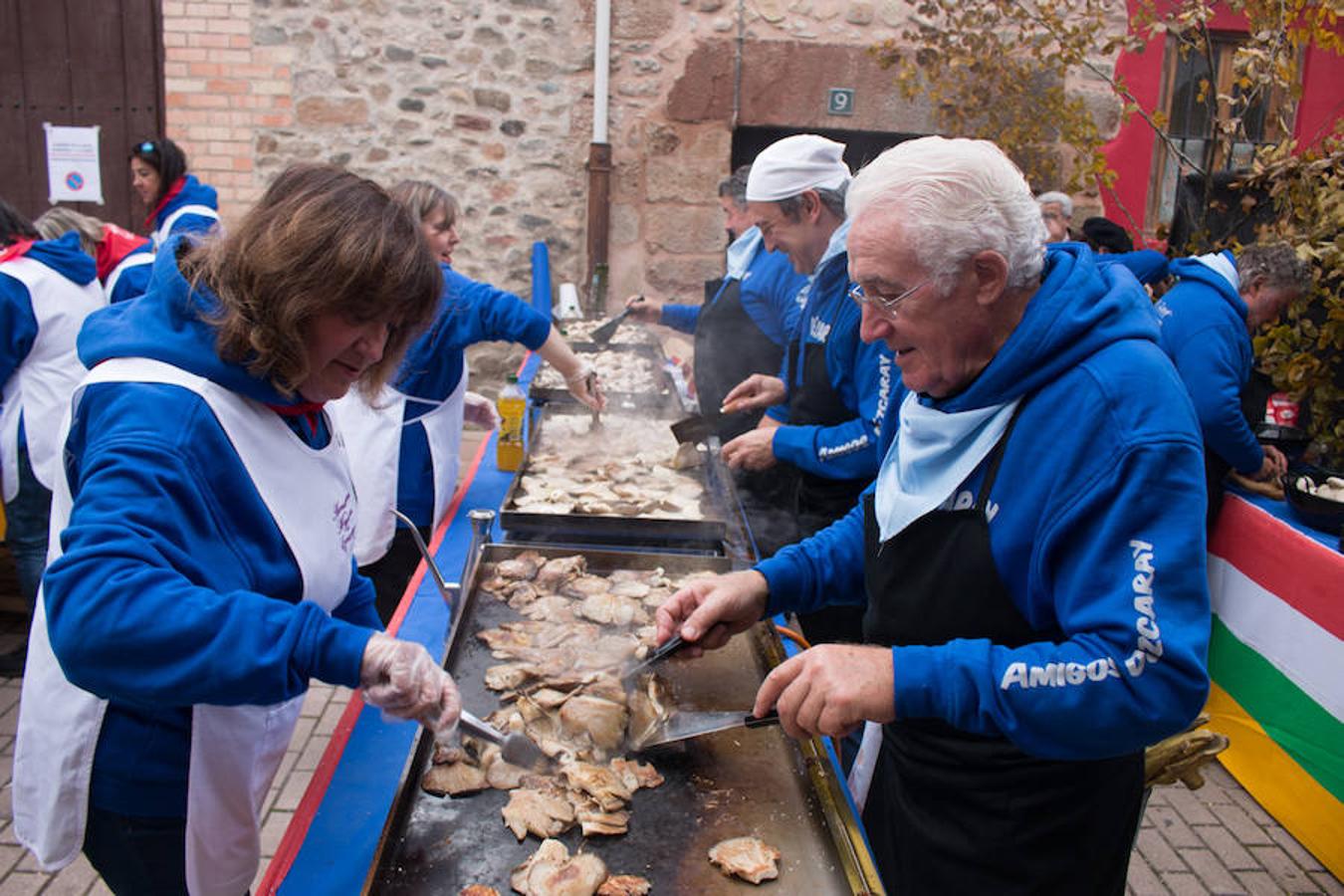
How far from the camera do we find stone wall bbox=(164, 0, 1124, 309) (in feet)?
25.4

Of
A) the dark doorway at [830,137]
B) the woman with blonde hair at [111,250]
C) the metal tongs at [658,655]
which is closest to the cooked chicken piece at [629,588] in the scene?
the metal tongs at [658,655]

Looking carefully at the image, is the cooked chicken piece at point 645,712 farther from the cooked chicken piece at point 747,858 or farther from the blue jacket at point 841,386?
the blue jacket at point 841,386

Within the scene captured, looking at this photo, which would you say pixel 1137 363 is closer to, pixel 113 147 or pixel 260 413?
pixel 260 413

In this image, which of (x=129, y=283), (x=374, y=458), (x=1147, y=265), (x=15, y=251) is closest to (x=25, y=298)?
(x=15, y=251)

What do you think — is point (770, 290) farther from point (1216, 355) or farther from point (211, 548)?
point (211, 548)

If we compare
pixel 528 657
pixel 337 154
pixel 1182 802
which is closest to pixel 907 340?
pixel 528 657

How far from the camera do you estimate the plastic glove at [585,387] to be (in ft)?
13.0

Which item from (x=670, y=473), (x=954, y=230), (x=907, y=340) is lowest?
(x=670, y=473)

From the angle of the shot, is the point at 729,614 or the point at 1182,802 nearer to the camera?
the point at 729,614

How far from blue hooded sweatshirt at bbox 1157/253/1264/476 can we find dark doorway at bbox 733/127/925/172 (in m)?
4.09

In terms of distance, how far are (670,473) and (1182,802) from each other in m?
2.71

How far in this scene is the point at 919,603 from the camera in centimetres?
172

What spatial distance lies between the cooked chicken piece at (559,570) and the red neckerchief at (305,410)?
0.95m

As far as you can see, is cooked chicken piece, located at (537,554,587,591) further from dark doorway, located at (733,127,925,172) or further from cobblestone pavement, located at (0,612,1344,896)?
dark doorway, located at (733,127,925,172)
